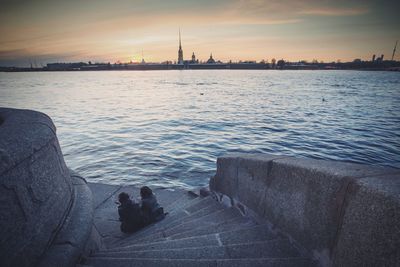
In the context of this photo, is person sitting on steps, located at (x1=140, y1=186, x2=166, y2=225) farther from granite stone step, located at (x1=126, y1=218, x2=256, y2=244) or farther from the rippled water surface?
the rippled water surface

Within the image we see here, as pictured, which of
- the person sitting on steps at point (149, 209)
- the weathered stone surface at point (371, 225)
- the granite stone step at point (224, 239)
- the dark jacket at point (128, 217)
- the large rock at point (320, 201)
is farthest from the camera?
the person sitting on steps at point (149, 209)

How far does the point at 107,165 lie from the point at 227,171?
732 cm

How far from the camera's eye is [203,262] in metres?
2.35

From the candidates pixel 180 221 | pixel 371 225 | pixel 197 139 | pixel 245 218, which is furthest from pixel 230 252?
pixel 197 139

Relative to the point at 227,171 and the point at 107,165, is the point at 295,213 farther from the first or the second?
the point at 107,165

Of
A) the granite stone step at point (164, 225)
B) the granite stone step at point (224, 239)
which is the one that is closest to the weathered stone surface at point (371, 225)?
the granite stone step at point (224, 239)

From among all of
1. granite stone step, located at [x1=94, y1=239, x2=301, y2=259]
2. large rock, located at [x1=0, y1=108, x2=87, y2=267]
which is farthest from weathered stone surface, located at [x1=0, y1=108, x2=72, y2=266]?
granite stone step, located at [x1=94, y1=239, x2=301, y2=259]

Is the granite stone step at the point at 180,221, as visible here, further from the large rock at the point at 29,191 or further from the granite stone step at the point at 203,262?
the large rock at the point at 29,191

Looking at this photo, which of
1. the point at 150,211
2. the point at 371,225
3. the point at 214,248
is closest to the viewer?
the point at 371,225

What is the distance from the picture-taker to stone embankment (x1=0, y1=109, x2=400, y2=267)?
159 centimetres

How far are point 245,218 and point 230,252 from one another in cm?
103

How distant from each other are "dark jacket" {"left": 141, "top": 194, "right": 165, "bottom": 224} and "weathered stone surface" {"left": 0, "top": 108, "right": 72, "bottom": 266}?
229 cm

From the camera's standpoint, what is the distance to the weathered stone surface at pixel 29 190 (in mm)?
1761

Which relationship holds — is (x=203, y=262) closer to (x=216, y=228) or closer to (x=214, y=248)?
(x=214, y=248)
